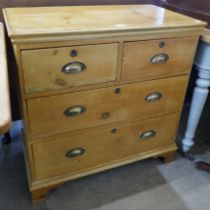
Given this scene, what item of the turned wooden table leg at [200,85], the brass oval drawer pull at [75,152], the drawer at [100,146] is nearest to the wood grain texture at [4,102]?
the drawer at [100,146]

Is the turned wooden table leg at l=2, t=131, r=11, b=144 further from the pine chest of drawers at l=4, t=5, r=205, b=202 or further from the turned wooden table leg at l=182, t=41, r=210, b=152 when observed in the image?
the turned wooden table leg at l=182, t=41, r=210, b=152

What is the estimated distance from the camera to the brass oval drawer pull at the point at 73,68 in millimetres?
1055

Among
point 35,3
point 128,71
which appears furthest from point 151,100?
point 35,3

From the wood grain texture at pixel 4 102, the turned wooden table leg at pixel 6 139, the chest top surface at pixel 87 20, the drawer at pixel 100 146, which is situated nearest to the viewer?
the wood grain texture at pixel 4 102

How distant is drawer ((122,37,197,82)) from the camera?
45.4 inches

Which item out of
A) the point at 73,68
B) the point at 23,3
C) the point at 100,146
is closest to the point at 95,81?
the point at 73,68

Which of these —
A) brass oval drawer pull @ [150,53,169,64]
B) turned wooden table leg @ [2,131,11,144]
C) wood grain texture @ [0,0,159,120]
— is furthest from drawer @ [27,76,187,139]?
turned wooden table leg @ [2,131,11,144]

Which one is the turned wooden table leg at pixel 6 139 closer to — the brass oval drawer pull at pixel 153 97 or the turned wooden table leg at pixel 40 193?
the turned wooden table leg at pixel 40 193

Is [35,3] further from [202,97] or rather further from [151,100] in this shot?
[202,97]

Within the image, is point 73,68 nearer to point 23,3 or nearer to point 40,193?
point 23,3

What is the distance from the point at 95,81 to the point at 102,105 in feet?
0.45

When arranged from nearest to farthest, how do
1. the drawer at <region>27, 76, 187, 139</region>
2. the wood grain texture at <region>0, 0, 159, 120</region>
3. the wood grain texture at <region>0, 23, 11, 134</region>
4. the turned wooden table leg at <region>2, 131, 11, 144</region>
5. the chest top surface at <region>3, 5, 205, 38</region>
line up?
the wood grain texture at <region>0, 23, 11, 134</region>
the chest top surface at <region>3, 5, 205, 38</region>
the drawer at <region>27, 76, 187, 139</region>
the wood grain texture at <region>0, 0, 159, 120</region>
the turned wooden table leg at <region>2, 131, 11, 144</region>

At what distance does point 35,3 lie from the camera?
1.40 meters

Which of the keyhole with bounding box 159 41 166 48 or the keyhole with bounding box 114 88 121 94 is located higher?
the keyhole with bounding box 159 41 166 48
